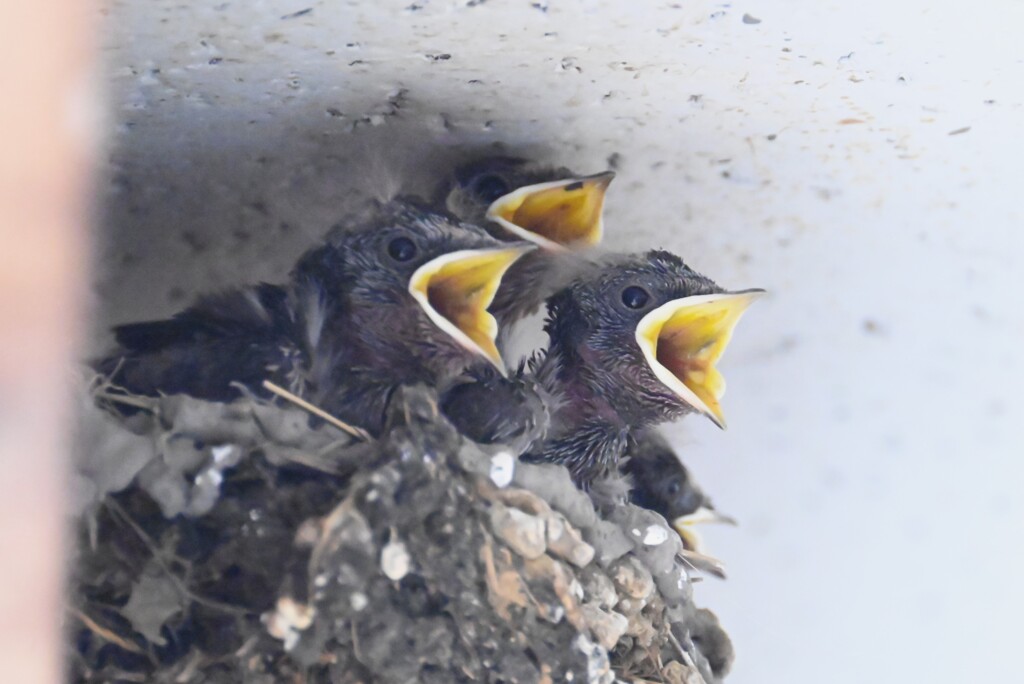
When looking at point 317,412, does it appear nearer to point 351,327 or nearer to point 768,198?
point 351,327

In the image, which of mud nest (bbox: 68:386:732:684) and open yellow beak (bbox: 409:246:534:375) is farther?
open yellow beak (bbox: 409:246:534:375)

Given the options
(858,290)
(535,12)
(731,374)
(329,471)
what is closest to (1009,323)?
(858,290)

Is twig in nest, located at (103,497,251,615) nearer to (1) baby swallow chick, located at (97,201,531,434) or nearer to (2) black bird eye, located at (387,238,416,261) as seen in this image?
(1) baby swallow chick, located at (97,201,531,434)

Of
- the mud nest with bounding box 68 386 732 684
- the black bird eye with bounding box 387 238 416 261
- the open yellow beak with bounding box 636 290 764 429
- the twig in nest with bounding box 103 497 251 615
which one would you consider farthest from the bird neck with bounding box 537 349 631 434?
the twig in nest with bounding box 103 497 251 615

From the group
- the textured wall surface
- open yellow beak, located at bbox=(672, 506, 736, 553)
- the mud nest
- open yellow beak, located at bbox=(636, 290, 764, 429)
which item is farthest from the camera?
open yellow beak, located at bbox=(672, 506, 736, 553)

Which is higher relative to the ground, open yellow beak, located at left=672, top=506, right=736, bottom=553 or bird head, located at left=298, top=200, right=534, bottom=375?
bird head, located at left=298, top=200, right=534, bottom=375

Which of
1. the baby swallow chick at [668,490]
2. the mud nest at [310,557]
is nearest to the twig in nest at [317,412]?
the mud nest at [310,557]

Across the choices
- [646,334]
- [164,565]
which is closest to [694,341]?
[646,334]

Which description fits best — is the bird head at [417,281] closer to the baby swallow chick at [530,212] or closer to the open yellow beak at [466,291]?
the open yellow beak at [466,291]
